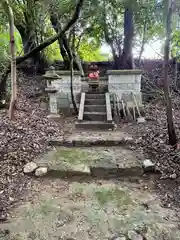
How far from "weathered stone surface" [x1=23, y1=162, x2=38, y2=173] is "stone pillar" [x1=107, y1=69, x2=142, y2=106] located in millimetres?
3431

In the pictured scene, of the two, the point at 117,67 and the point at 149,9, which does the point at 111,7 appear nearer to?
the point at 149,9

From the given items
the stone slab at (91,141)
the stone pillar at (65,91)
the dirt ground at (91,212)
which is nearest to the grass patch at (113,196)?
the dirt ground at (91,212)

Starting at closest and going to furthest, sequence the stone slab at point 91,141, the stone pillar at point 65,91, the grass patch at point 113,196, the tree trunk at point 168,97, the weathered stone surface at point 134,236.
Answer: the weathered stone surface at point 134,236, the grass patch at point 113,196, the tree trunk at point 168,97, the stone slab at point 91,141, the stone pillar at point 65,91

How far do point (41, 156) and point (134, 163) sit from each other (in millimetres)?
1372

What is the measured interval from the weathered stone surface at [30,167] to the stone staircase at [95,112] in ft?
6.47

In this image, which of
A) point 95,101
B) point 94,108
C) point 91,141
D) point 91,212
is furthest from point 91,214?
point 95,101

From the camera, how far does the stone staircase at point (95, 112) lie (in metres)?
4.60

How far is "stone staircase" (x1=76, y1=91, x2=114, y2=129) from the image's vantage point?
4.60 m

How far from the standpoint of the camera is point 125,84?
5504 mm

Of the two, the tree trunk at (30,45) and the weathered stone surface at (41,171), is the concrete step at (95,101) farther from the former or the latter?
the weathered stone surface at (41,171)

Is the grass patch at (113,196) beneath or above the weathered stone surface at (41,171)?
beneath

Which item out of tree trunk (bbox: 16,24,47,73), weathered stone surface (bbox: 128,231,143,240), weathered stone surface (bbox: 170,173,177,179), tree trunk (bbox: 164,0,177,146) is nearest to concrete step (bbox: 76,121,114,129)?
tree trunk (bbox: 164,0,177,146)

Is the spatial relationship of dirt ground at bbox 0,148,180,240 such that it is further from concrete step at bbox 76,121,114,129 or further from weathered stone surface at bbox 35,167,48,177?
concrete step at bbox 76,121,114,129

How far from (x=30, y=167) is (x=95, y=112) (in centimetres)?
275
